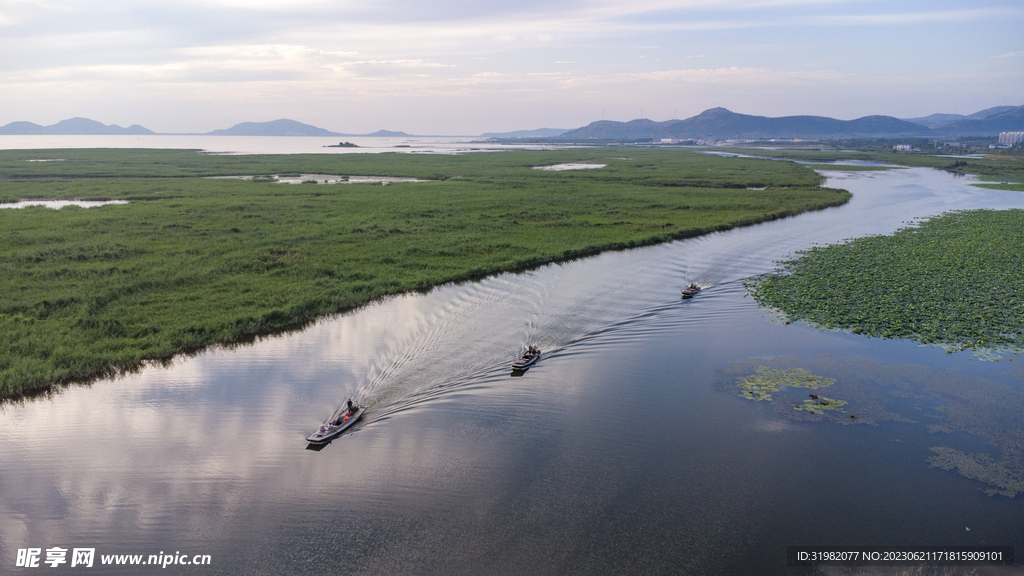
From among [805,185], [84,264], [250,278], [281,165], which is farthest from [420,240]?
[281,165]

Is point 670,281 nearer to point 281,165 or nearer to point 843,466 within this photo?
point 843,466

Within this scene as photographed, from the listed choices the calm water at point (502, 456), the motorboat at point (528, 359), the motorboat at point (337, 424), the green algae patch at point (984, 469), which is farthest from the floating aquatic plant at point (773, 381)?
the motorboat at point (337, 424)

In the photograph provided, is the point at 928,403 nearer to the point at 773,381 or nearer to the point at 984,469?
the point at 984,469

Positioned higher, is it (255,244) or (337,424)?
(255,244)

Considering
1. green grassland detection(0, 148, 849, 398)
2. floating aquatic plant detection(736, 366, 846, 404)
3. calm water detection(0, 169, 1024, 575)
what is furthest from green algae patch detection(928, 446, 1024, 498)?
green grassland detection(0, 148, 849, 398)

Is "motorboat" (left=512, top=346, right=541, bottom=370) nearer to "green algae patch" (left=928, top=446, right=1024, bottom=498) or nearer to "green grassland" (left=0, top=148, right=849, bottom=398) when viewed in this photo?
"green grassland" (left=0, top=148, right=849, bottom=398)

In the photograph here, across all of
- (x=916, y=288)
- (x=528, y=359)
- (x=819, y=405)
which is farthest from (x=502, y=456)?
A: (x=916, y=288)

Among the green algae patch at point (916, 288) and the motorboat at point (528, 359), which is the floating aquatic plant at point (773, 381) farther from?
the motorboat at point (528, 359)
